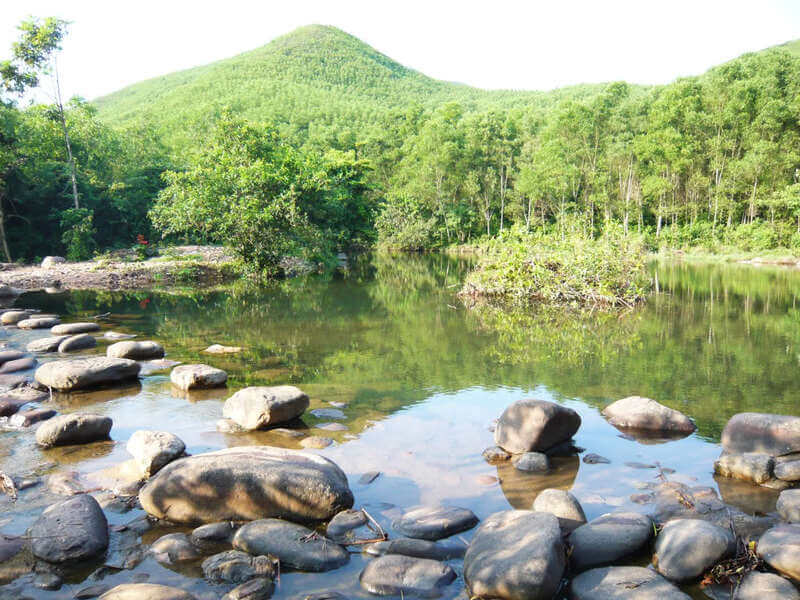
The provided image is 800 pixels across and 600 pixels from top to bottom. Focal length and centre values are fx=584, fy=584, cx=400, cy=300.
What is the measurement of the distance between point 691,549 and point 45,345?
12.0m

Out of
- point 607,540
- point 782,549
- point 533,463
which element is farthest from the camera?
point 533,463

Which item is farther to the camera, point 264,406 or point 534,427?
point 264,406

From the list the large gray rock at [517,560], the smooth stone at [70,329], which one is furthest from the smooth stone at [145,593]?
the smooth stone at [70,329]

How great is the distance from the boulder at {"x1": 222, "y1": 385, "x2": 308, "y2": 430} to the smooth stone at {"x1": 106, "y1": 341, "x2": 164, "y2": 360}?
4.09 meters

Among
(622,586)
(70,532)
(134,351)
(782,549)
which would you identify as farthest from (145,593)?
(134,351)

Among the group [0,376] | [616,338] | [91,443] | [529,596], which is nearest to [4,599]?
[91,443]

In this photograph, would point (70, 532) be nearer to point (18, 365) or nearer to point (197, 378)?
point (197, 378)

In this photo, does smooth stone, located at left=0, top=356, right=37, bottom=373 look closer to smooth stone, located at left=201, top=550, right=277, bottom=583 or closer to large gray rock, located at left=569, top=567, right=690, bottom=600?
smooth stone, located at left=201, top=550, right=277, bottom=583

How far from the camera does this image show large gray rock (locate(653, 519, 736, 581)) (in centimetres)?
446

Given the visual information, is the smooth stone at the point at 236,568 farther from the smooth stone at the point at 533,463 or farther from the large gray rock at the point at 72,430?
the large gray rock at the point at 72,430

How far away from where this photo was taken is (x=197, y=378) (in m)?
9.42

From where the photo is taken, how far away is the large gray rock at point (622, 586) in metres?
4.07

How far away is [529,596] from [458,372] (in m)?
6.74

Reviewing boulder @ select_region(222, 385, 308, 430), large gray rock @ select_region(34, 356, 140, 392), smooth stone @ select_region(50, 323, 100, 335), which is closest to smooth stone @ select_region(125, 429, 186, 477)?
boulder @ select_region(222, 385, 308, 430)
